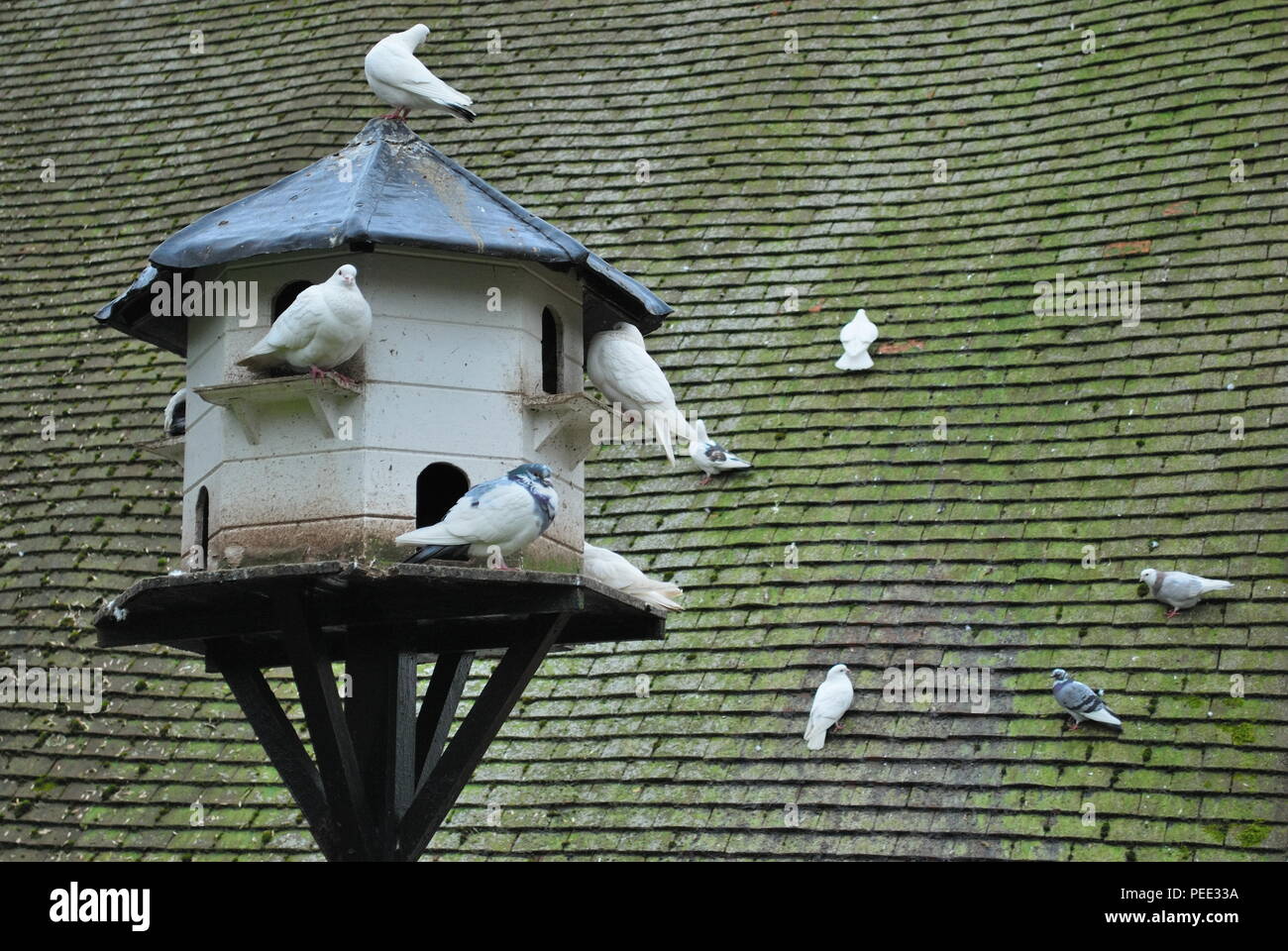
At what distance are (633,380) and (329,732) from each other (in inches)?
70.6

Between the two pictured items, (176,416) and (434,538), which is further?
(176,416)

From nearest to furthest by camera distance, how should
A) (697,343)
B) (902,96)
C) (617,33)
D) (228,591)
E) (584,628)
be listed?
1. (228,591)
2. (584,628)
3. (697,343)
4. (902,96)
5. (617,33)

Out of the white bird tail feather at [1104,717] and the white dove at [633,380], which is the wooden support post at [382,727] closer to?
the white dove at [633,380]

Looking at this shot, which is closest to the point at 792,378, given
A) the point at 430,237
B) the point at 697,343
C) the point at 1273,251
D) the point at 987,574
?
the point at 697,343

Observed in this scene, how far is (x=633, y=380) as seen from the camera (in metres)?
8.22

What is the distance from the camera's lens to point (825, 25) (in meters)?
13.5

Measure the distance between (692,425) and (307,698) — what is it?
392 centimetres

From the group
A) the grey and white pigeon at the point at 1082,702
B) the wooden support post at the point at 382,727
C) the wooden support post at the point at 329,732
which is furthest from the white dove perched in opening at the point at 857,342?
the wooden support post at the point at 329,732

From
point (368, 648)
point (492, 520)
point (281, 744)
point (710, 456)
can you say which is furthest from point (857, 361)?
point (281, 744)

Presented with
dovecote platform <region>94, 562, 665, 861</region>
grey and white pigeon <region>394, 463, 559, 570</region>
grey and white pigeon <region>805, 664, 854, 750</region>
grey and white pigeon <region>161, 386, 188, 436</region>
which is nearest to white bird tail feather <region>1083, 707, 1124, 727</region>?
grey and white pigeon <region>805, 664, 854, 750</region>

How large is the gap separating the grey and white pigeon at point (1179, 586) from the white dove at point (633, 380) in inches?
99.8

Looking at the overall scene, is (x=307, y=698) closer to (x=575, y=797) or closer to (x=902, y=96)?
(x=575, y=797)

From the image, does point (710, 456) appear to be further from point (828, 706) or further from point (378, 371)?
point (378, 371)

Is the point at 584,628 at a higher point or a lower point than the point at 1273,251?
lower
